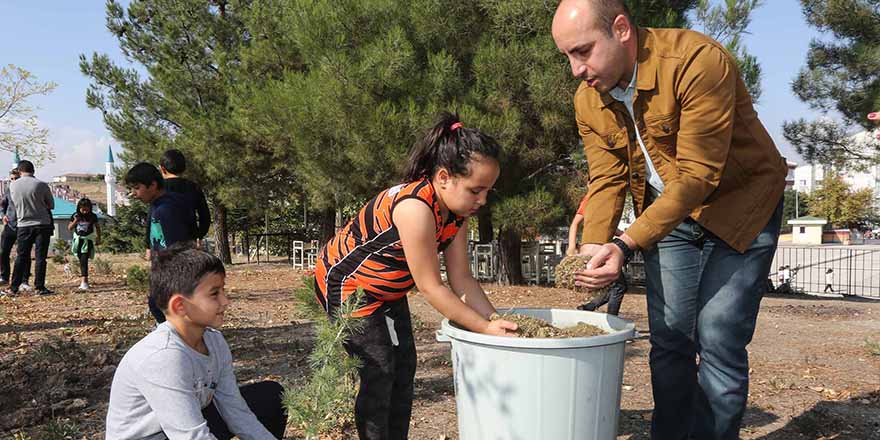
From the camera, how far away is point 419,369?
408 centimetres

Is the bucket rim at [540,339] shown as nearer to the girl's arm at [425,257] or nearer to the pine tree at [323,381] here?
the girl's arm at [425,257]

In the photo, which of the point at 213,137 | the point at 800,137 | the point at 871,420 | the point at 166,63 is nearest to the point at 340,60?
the point at 213,137

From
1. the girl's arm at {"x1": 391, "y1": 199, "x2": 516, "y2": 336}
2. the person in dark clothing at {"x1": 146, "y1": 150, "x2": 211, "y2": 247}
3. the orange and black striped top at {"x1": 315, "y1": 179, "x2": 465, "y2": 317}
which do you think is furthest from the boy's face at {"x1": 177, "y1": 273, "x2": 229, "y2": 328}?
the person in dark clothing at {"x1": 146, "y1": 150, "x2": 211, "y2": 247}

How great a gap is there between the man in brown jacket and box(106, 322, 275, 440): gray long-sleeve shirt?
1.17 m

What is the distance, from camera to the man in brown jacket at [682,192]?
6.16 ft

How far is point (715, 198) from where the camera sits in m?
2.09

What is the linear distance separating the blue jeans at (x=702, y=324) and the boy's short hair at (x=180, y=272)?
1498 mm

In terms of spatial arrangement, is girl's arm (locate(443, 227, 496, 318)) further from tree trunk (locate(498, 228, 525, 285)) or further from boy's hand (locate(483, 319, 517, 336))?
tree trunk (locate(498, 228, 525, 285))

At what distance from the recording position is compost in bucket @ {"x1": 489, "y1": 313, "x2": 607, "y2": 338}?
1960 millimetres

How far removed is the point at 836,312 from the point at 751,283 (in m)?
7.06

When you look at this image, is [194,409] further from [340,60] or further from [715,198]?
[340,60]

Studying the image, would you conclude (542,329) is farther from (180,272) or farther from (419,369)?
(419,369)

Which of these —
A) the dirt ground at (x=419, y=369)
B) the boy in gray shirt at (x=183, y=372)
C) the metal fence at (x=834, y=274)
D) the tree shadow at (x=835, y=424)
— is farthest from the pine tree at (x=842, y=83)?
the boy in gray shirt at (x=183, y=372)

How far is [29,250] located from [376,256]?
7.39 meters
